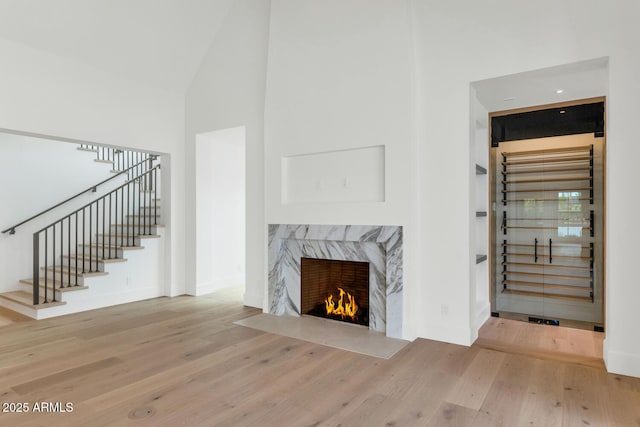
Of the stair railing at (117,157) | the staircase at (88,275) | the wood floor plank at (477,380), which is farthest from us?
the stair railing at (117,157)

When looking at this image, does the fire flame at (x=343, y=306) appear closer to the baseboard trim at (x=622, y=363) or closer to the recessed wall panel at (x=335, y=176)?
the recessed wall panel at (x=335, y=176)

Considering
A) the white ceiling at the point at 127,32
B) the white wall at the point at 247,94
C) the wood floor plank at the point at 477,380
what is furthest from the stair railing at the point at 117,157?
the wood floor plank at the point at 477,380

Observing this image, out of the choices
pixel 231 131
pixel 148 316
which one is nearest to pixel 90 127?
pixel 231 131

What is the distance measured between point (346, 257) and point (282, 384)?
5.88 feet

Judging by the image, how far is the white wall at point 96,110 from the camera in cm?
430

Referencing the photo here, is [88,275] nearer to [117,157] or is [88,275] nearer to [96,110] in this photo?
[96,110]

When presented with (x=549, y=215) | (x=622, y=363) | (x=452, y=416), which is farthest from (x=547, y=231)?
(x=452, y=416)

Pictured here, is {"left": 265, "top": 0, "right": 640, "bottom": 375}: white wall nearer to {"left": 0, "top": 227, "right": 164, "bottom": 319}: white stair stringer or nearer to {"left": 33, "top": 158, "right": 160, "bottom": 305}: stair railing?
{"left": 0, "top": 227, "right": 164, "bottom": 319}: white stair stringer

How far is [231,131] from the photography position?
226 inches

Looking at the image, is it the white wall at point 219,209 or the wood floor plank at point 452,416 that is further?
the white wall at point 219,209

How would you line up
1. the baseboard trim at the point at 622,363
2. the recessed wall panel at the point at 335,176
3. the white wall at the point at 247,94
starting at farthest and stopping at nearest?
the white wall at the point at 247,94 → the recessed wall panel at the point at 335,176 → the baseboard trim at the point at 622,363

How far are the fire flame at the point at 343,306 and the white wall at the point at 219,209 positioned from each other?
235 centimetres

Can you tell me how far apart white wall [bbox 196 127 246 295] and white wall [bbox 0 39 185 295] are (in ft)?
1.07

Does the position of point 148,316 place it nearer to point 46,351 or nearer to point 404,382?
point 46,351
